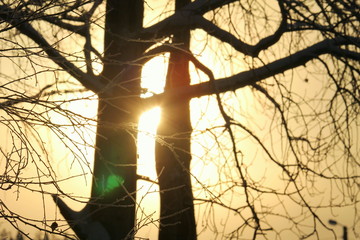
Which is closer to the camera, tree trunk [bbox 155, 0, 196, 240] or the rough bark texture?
the rough bark texture

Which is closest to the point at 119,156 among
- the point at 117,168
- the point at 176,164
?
the point at 117,168

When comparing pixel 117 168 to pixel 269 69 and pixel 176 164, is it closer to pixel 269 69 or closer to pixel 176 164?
pixel 176 164

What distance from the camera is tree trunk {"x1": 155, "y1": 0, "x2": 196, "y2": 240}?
A: 24.6ft

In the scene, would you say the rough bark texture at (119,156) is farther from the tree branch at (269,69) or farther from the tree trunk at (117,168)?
the tree branch at (269,69)

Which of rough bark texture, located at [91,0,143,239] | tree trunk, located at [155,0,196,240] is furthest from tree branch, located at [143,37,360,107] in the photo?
rough bark texture, located at [91,0,143,239]

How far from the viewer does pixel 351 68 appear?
704 centimetres

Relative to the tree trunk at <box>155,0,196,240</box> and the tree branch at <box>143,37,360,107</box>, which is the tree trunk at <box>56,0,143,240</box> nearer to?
the tree trunk at <box>155,0,196,240</box>

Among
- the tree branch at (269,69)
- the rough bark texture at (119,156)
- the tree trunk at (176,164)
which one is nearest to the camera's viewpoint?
the tree branch at (269,69)

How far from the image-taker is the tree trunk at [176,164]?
7.49m

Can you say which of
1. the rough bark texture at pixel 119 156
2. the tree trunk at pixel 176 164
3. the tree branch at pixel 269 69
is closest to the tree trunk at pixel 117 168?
the rough bark texture at pixel 119 156

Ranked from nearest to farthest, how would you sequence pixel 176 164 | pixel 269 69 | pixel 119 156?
pixel 269 69
pixel 119 156
pixel 176 164

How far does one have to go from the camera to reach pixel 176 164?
768 cm

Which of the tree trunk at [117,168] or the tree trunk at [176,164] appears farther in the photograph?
the tree trunk at [176,164]

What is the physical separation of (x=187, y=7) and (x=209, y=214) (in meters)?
2.33
